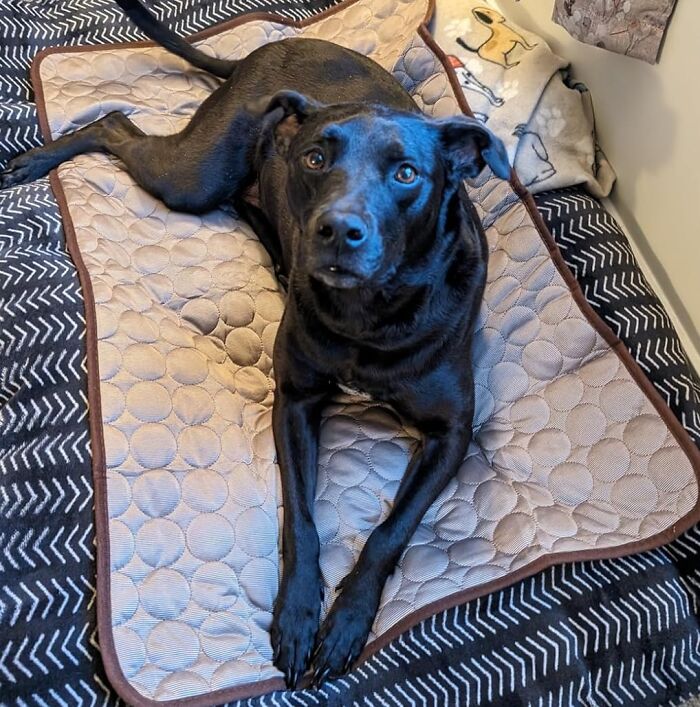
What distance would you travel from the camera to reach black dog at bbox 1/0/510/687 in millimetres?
1339

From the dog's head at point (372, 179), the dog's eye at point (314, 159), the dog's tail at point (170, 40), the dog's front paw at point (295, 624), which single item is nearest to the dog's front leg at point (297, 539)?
the dog's front paw at point (295, 624)

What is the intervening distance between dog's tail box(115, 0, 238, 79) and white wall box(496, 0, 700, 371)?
0.91 m

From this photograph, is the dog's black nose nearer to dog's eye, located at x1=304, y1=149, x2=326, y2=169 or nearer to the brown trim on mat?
dog's eye, located at x1=304, y1=149, x2=326, y2=169

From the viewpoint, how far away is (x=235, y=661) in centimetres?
138

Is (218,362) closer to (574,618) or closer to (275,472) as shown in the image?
(275,472)

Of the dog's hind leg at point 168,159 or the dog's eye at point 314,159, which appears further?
the dog's hind leg at point 168,159

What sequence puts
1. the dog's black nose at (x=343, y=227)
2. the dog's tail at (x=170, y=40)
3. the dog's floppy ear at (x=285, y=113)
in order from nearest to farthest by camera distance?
1. the dog's black nose at (x=343, y=227)
2. the dog's floppy ear at (x=285, y=113)
3. the dog's tail at (x=170, y=40)

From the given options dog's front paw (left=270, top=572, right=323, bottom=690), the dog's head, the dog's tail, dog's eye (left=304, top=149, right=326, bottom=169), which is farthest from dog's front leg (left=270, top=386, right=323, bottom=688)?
the dog's tail

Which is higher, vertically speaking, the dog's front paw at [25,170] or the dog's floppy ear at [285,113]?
the dog's floppy ear at [285,113]

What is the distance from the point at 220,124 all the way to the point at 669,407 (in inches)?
47.1

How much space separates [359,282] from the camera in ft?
4.46

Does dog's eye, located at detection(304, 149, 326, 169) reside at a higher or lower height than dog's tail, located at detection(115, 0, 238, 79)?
higher

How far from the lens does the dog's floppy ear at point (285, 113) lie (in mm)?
1508

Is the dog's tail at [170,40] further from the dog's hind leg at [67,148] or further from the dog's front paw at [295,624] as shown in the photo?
the dog's front paw at [295,624]
